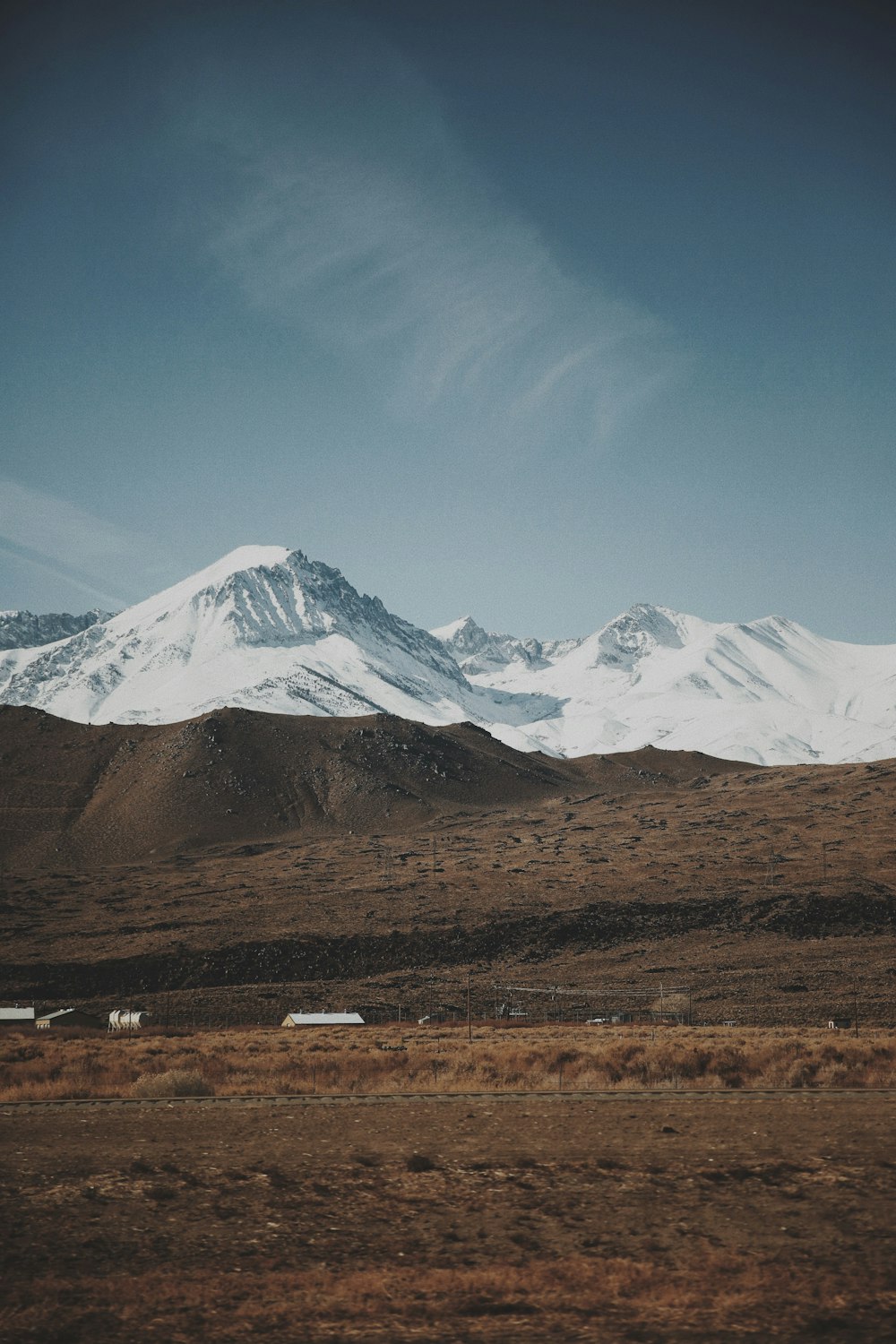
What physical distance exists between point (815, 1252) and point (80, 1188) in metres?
8.87

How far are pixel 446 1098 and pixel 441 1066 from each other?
5.82 m

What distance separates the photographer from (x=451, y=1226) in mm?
12609

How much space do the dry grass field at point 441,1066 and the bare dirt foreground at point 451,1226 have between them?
4.55 meters

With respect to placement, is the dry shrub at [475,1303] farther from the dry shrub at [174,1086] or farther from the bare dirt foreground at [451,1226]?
the dry shrub at [174,1086]

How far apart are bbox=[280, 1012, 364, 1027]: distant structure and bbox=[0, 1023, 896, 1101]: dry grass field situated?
18051 mm

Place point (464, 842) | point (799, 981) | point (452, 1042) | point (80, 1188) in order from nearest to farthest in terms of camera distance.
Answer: point (80, 1188)
point (452, 1042)
point (799, 981)
point (464, 842)

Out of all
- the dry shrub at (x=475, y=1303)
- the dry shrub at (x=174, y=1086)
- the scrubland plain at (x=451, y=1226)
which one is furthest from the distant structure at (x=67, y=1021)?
the dry shrub at (x=475, y=1303)

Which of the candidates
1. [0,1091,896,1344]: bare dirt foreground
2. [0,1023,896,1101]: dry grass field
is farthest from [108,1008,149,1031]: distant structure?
[0,1091,896,1344]: bare dirt foreground

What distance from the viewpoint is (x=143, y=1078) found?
24.2 meters

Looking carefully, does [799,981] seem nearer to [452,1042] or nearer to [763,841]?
[452,1042]

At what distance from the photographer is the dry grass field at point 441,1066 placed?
24.5 meters

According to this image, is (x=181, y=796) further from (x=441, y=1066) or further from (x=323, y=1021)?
(x=441, y=1066)

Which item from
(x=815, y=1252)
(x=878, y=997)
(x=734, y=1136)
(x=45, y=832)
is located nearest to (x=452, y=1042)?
(x=734, y=1136)

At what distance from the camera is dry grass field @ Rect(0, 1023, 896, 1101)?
80.3ft
